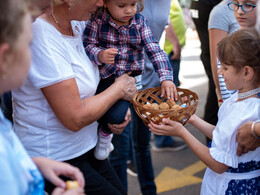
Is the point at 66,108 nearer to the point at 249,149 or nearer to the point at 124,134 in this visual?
the point at 249,149

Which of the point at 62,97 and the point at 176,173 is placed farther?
the point at 176,173

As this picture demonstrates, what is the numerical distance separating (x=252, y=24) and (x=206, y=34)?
3.71 feet

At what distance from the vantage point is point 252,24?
85.9 inches

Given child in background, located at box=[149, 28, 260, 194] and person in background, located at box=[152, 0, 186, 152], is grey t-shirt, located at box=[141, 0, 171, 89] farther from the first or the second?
person in background, located at box=[152, 0, 186, 152]

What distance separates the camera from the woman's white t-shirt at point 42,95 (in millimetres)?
1450

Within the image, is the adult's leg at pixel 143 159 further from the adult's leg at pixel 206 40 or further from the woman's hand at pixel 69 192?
the woman's hand at pixel 69 192

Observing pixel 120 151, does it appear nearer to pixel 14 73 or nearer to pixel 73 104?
pixel 73 104

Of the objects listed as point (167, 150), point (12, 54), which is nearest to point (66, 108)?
point (12, 54)

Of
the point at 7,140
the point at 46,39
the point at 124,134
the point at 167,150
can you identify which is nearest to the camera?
the point at 7,140

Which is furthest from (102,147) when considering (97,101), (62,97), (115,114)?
(62,97)

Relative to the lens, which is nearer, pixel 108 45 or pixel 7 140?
pixel 7 140

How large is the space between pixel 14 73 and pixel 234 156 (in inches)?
45.2

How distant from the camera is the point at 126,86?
1.91m

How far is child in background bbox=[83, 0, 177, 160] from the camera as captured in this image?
1.96 meters
